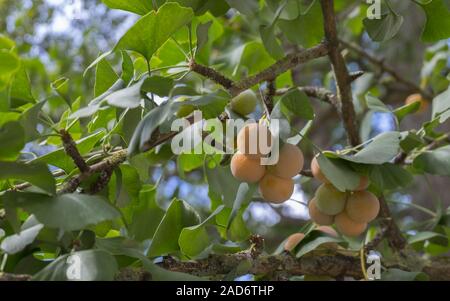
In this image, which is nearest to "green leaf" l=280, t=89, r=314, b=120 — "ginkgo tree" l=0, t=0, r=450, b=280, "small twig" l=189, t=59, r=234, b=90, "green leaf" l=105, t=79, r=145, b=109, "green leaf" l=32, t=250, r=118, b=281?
"ginkgo tree" l=0, t=0, r=450, b=280

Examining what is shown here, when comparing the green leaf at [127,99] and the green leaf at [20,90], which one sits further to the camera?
the green leaf at [20,90]

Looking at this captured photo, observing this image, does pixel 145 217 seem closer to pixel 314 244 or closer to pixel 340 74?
pixel 314 244

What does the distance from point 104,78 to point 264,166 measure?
9.7 inches

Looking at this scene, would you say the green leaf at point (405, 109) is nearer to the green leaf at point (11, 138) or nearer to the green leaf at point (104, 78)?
the green leaf at point (104, 78)

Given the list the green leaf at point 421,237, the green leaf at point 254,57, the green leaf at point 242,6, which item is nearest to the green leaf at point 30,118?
the green leaf at point 242,6

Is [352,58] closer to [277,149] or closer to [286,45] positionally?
[286,45]

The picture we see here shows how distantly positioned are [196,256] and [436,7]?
525 millimetres

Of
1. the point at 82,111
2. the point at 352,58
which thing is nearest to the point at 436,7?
the point at 82,111

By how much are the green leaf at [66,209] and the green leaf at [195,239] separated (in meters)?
0.16

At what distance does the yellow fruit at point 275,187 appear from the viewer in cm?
86

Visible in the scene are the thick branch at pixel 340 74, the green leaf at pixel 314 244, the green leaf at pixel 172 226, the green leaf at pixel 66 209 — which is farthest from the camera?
the thick branch at pixel 340 74

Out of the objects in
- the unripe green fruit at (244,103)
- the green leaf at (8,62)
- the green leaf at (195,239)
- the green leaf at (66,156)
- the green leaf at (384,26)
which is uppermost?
the green leaf at (384,26)
